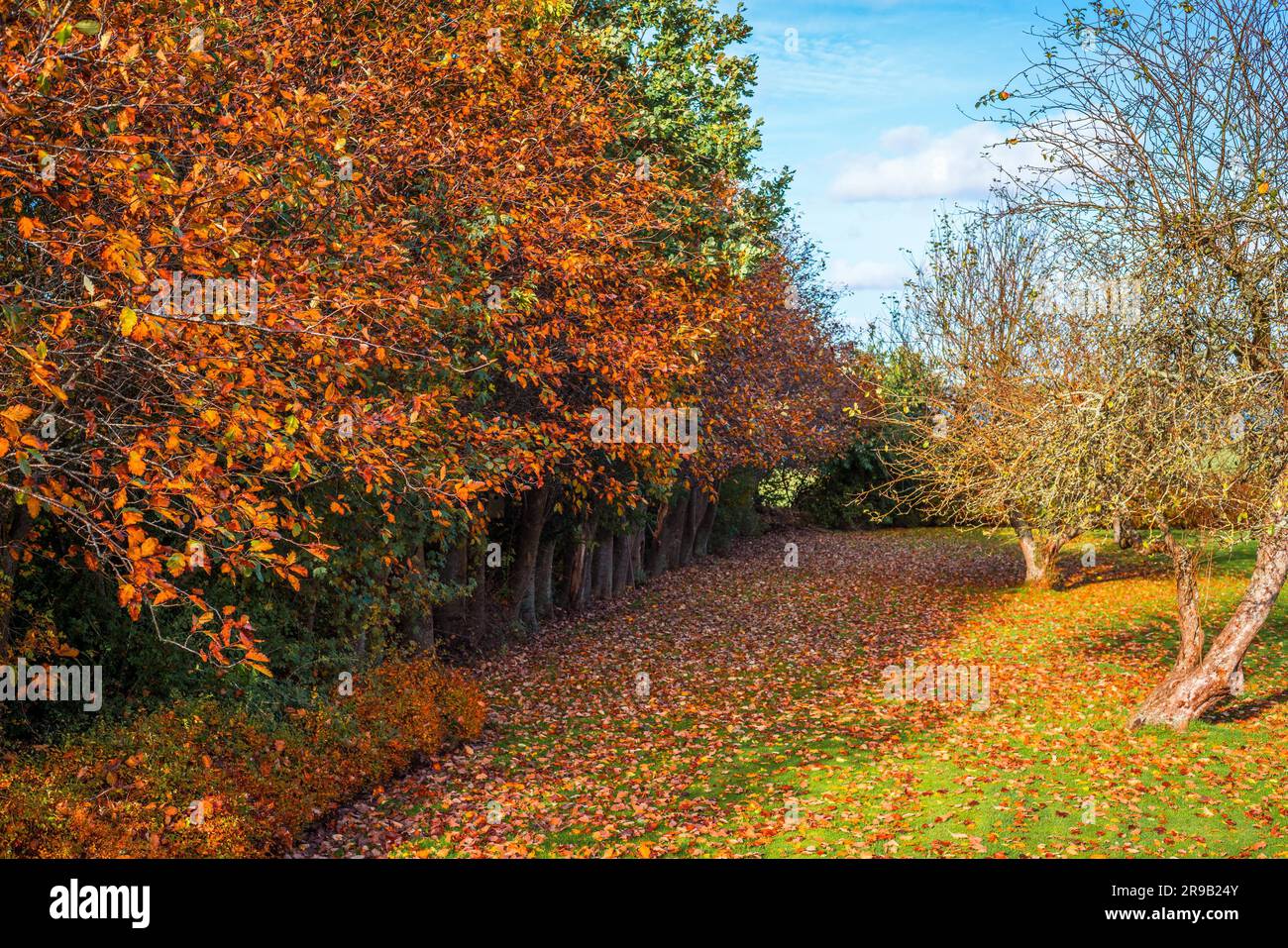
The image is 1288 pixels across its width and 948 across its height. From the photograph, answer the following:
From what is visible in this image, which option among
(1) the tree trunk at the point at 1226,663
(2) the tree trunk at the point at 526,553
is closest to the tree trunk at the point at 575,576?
(2) the tree trunk at the point at 526,553

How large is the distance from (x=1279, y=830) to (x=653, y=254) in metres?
13.4

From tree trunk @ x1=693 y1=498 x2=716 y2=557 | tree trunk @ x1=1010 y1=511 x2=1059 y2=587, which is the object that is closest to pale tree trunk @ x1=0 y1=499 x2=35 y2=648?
tree trunk @ x1=1010 y1=511 x2=1059 y2=587

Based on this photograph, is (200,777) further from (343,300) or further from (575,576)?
(575,576)

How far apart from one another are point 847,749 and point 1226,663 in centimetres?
535

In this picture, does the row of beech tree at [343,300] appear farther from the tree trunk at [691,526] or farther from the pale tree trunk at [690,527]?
the tree trunk at [691,526]

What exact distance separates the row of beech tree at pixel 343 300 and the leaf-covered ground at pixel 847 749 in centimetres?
277

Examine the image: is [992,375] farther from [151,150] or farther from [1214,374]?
[151,150]

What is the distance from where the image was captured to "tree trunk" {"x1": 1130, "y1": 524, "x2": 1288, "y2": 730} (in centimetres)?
1350

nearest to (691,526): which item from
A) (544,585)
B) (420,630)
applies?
(544,585)

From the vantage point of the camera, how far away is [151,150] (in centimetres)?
994

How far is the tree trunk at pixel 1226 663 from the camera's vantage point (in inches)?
531

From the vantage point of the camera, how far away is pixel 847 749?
15.1m
